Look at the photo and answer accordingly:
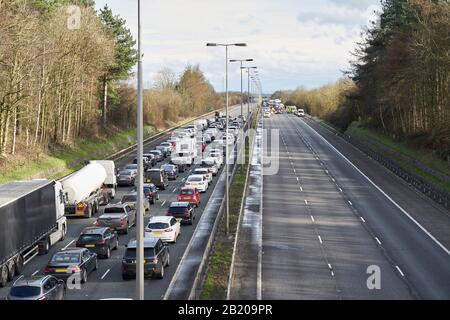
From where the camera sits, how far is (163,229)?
34.5m

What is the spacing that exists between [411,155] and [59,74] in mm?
35303

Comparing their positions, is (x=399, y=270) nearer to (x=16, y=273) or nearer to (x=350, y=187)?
(x=16, y=273)

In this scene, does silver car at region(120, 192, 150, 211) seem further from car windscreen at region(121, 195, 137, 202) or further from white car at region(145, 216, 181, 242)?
white car at region(145, 216, 181, 242)

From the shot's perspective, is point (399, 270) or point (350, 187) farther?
point (350, 187)

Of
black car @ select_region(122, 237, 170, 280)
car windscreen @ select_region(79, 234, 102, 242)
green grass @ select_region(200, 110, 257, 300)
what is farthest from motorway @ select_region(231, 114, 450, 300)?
car windscreen @ select_region(79, 234, 102, 242)

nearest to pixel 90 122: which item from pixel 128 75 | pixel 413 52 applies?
pixel 128 75

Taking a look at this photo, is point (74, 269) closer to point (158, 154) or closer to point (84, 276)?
point (84, 276)

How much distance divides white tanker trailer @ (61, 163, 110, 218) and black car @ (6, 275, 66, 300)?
17711 millimetres

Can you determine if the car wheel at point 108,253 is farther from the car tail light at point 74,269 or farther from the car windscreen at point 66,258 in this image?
the car tail light at point 74,269

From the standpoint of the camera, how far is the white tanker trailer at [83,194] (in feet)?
136

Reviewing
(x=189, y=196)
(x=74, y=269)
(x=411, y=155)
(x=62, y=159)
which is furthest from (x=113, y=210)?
(x=411, y=155)

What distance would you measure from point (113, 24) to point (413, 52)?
4139 cm

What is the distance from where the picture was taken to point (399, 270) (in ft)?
98.8

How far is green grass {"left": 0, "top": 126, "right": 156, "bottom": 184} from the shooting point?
53.5 meters
